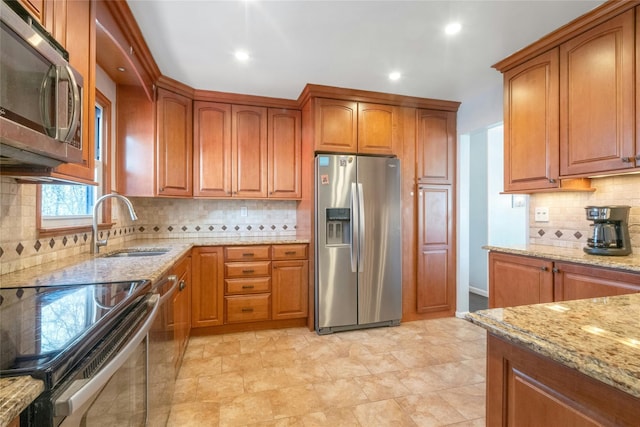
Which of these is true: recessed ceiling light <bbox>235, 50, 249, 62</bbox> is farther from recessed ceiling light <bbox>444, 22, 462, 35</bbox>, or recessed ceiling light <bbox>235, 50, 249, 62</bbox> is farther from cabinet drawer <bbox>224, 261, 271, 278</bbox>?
cabinet drawer <bbox>224, 261, 271, 278</bbox>

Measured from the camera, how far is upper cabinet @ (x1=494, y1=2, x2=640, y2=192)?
181cm

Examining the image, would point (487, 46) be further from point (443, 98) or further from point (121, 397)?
point (121, 397)

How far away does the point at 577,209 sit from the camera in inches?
90.9

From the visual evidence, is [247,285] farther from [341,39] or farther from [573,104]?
[573,104]

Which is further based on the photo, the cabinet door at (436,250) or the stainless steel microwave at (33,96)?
the cabinet door at (436,250)

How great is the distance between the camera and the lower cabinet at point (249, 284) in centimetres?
290

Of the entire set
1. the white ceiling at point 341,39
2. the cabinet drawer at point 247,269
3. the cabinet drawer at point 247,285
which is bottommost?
the cabinet drawer at point 247,285

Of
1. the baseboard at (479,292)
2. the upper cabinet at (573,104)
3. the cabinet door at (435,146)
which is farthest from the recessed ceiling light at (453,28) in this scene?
the baseboard at (479,292)

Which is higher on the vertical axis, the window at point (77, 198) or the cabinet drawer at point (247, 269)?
the window at point (77, 198)

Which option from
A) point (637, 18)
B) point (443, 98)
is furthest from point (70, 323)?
point (443, 98)

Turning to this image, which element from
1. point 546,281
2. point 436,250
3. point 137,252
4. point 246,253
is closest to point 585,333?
point 546,281

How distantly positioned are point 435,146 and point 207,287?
284 centimetres

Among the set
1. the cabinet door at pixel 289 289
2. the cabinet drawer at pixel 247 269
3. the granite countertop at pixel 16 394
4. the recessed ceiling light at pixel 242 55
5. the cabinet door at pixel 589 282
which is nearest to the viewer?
the granite countertop at pixel 16 394

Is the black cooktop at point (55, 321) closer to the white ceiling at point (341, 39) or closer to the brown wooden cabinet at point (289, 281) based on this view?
the white ceiling at point (341, 39)
